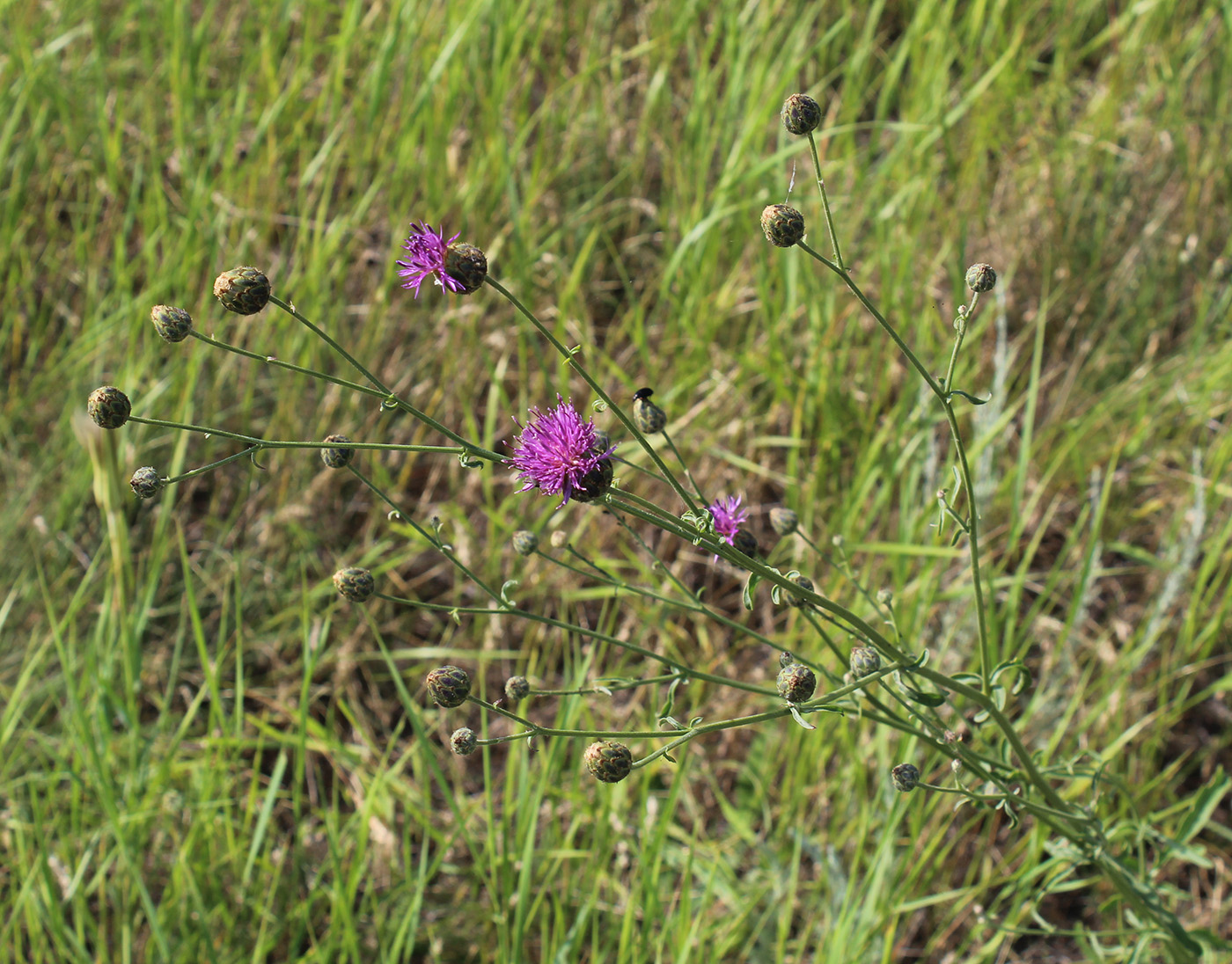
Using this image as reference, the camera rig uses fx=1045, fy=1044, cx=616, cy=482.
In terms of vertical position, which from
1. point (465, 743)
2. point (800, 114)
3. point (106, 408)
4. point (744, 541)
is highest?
point (800, 114)

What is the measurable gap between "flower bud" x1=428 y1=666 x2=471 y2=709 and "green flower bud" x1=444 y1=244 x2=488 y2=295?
509 mm

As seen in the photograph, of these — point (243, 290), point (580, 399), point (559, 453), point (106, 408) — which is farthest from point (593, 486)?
point (580, 399)

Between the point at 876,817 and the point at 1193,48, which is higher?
the point at 1193,48

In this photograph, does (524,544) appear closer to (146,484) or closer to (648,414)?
(648,414)

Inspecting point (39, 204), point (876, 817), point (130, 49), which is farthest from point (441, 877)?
point (130, 49)

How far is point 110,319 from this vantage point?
3197 millimetres

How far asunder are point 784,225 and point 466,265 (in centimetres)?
40

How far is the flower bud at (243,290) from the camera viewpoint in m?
1.30

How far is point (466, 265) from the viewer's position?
1312 mm

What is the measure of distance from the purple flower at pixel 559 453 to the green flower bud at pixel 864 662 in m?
0.43

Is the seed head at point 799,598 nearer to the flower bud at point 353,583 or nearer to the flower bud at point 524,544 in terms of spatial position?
the flower bud at point 524,544

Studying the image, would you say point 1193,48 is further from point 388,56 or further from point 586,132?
point 388,56

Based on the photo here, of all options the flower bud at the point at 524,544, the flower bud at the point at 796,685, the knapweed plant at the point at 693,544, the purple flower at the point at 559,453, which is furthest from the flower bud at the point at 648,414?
the flower bud at the point at 796,685

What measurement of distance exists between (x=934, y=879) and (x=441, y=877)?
46.3 inches
